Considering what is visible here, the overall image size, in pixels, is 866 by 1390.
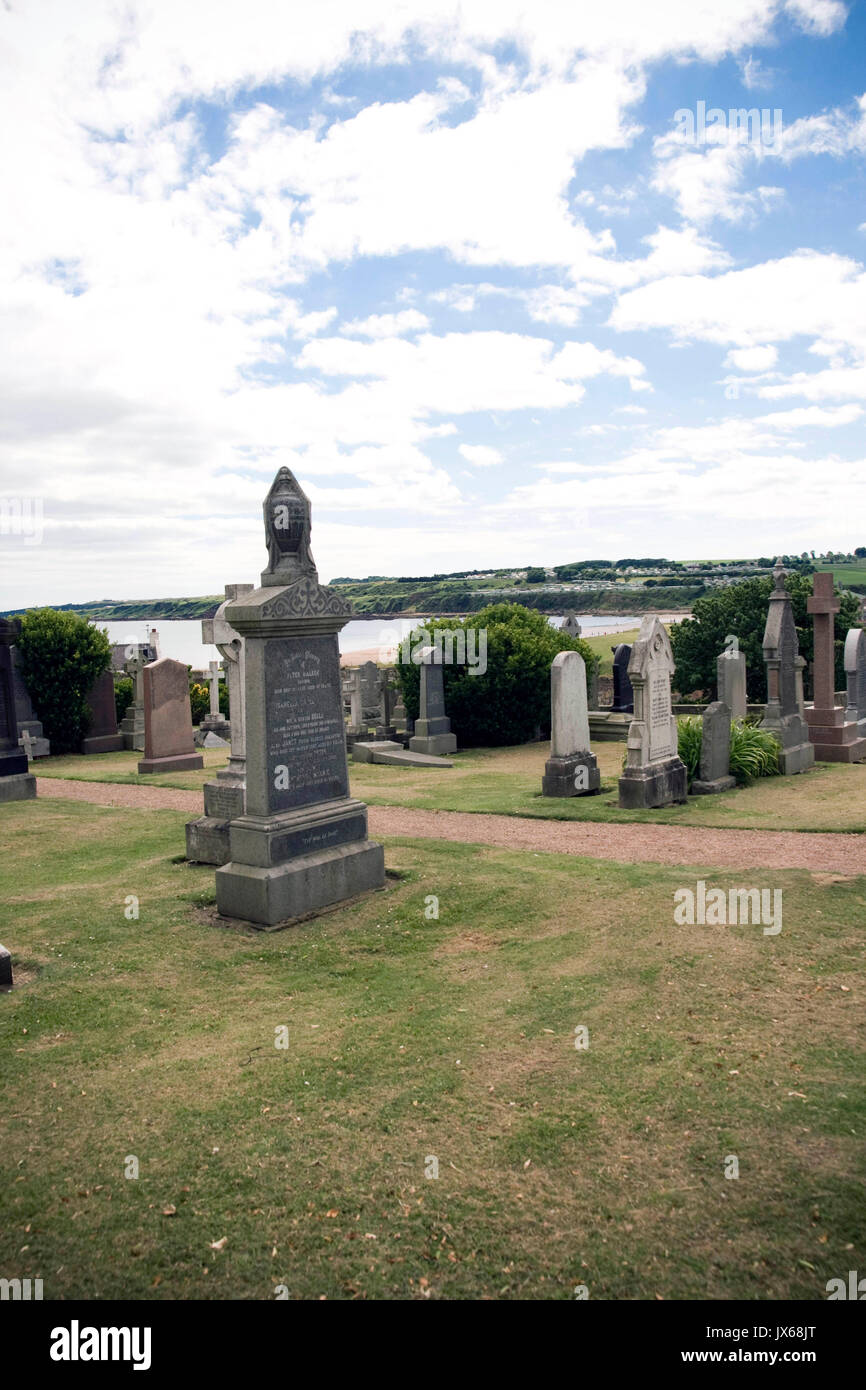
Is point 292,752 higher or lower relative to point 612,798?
higher

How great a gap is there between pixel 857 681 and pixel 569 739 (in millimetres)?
7229

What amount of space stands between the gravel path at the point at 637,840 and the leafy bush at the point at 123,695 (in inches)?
415

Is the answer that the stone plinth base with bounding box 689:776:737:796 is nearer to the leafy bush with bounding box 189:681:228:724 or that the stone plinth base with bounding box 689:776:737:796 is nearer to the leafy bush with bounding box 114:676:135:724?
the leafy bush with bounding box 114:676:135:724

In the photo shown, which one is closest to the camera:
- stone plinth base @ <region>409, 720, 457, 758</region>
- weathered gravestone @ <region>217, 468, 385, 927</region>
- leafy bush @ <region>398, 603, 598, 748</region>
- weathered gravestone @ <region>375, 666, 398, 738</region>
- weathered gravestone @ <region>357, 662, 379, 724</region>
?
weathered gravestone @ <region>217, 468, 385, 927</region>

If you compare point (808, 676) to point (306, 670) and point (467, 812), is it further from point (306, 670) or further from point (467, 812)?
point (306, 670)

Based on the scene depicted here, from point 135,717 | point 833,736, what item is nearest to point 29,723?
point 135,717

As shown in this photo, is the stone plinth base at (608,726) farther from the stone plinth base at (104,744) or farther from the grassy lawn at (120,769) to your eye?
the stone plinth base at (104,744)

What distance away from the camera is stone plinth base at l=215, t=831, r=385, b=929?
7.90m

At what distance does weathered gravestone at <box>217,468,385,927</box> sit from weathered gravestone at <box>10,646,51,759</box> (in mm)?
14653

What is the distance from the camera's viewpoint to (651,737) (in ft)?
44.4

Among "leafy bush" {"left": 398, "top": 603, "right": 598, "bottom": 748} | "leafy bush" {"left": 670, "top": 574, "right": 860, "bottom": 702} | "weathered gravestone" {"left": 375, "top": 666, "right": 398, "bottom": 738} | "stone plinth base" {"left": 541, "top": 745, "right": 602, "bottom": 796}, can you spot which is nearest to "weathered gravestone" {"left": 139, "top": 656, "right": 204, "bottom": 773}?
"weathered gravestone" {"left": 375, "top": 666, "right": 398, "bottom": 738}

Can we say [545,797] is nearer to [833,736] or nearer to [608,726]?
[833,736]

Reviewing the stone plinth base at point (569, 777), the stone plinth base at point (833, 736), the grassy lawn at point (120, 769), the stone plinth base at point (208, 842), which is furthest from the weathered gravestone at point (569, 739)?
the grassy lawn at point (120, 769)
